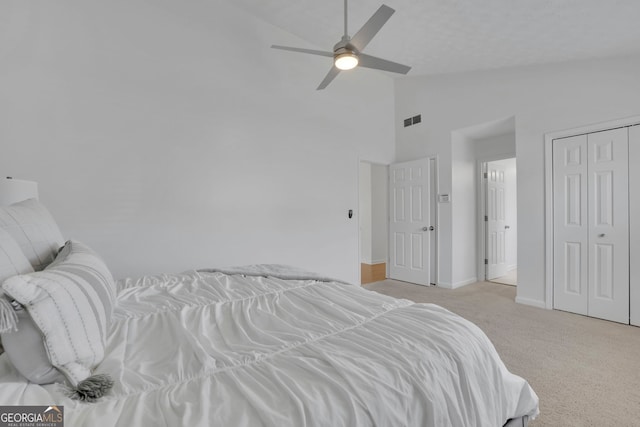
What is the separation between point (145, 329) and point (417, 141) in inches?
177

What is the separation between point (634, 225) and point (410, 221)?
2466mm

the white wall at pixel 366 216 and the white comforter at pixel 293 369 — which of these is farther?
the white wall at pixel 366 216

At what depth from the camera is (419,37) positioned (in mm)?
3279

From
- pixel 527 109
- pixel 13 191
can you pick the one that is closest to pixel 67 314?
pixel 13 191

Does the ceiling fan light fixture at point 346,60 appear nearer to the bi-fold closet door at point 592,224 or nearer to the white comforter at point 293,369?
the white comforter at point 293,369

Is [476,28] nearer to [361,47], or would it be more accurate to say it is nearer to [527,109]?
[527,109]

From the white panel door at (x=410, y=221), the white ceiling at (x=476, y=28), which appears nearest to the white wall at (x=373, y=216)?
the white panel door at (x=410, y=221)

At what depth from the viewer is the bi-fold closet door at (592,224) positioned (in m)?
2.96

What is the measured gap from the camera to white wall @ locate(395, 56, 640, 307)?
9.85 ft

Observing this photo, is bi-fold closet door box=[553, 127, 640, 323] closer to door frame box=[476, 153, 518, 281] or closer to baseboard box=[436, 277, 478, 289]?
baseboard box=[436, 277, 478, 289]

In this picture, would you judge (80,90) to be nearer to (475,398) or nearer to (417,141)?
(475,398)

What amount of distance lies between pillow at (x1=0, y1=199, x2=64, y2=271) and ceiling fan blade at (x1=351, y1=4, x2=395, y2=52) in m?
2.03

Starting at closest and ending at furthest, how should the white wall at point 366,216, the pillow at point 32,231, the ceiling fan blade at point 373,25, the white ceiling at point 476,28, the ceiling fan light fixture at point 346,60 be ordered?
1. the pillow at point 32,231
2. the ceiling fan blade at point 373,25
3. the ceiling fan light fixture at point 346,60
4. the white ceiling at point 476,28
5. the white wall at point 366,216

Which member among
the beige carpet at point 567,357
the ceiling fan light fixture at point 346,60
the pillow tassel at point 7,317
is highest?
the ceiling fan light fixture at point 346,60
